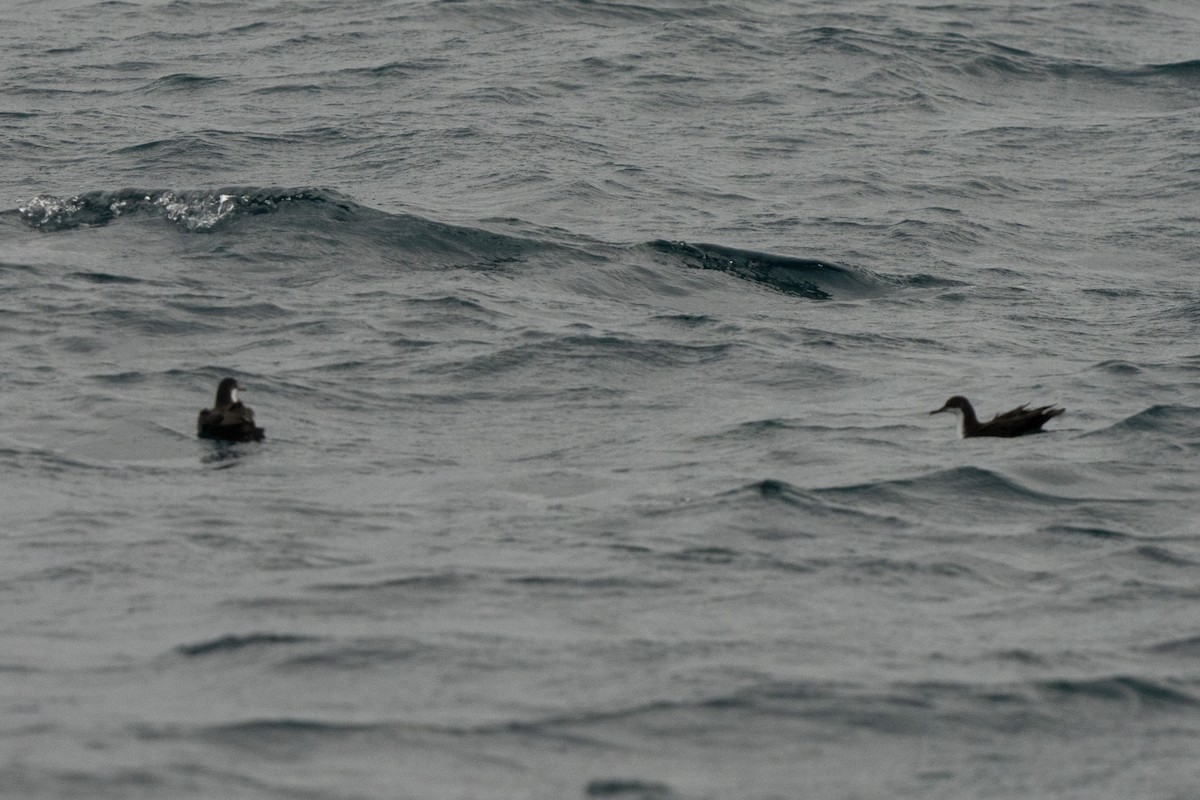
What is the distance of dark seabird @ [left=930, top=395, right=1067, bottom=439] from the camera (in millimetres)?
13422

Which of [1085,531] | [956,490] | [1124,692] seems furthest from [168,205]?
[1124,692]

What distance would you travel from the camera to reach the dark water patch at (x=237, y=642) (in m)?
8.59

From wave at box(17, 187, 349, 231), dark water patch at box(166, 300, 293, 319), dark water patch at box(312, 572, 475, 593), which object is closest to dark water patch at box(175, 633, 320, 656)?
dark water patch at box(312, 572, 475, 593)

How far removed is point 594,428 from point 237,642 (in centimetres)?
483

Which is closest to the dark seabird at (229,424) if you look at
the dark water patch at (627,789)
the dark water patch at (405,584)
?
the dark water patch at (405,584)

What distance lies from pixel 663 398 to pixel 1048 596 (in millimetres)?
4547

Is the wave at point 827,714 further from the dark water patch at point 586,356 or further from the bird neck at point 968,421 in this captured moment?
the dark water patch at point 586,356

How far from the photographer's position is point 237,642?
342 inches

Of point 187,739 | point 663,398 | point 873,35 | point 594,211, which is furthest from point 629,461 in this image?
point 873,35

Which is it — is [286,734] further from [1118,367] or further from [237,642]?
[1118,367]

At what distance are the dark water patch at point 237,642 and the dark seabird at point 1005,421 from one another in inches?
243

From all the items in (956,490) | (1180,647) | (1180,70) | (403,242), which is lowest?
(956,490)

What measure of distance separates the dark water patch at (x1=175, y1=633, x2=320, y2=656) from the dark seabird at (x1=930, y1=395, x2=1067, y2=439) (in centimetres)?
618

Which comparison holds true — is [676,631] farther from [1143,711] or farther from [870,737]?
[1143,711]
